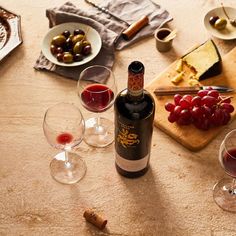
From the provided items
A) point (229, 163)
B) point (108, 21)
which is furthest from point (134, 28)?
point (229, 163)

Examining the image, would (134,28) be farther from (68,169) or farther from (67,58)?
(68,169)

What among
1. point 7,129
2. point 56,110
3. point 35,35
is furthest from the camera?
point 35,35

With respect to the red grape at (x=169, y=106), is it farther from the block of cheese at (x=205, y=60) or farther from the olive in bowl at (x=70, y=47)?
the olive in bowl at (x=70, y=47)

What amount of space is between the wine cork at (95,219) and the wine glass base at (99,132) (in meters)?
0.24

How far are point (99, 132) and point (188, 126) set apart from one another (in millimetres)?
259

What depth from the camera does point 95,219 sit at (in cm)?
109

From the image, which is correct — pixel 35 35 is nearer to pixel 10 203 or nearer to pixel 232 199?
pixel 10 203

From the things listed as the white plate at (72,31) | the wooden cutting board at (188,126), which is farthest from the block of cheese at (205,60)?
the white plate at (72,31)

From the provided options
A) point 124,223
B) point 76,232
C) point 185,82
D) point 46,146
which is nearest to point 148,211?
point 124,223

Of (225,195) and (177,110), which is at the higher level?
(177,110)

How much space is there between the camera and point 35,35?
1580mm

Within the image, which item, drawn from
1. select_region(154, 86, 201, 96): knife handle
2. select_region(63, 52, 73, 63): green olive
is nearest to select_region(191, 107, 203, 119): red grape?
select_region(154, 86, 201, 96): knife handle

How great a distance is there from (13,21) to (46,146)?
550mm

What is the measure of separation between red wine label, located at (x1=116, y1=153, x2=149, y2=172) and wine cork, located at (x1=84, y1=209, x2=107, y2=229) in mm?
142
